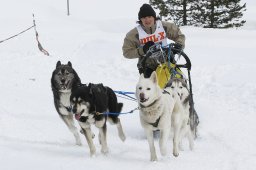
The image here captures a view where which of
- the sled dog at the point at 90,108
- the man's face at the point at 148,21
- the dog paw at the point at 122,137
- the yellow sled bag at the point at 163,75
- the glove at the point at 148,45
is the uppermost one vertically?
the man's face at the point at 148,21

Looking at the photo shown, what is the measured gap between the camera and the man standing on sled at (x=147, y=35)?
576cm

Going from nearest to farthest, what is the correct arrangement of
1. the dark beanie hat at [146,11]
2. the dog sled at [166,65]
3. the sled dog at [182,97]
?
the sled dog at [182,97] < the dog sled at [166,65] < the dark beanie hat at [146,11]

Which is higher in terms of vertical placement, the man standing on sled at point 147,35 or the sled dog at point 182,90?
the man standing on sled at point 147,35

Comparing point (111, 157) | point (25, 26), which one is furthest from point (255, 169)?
point (25, 26)

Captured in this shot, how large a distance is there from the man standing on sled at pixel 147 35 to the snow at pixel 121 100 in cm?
120

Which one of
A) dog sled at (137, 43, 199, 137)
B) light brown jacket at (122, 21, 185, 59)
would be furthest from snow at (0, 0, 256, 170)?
light brown jacket at (122, 21, 185, 59)

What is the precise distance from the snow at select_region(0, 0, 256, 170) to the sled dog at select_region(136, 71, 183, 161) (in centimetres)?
35

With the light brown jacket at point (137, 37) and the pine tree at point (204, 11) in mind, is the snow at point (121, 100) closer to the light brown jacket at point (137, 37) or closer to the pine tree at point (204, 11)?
Result: the light brown jacket at point (137, 37)

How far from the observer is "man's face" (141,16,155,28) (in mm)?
5781

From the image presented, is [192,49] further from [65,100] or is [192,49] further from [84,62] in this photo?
[65,100]

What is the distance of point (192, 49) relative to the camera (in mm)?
13547

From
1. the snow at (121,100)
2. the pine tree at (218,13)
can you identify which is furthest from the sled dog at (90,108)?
Answer: the pine tree at (218,13)

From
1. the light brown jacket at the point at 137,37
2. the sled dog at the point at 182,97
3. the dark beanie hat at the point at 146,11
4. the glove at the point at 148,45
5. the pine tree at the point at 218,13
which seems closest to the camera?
the sled dog at the point at 182,97

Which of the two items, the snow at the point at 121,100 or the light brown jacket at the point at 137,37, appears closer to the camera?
the snow at the point at 121,100
